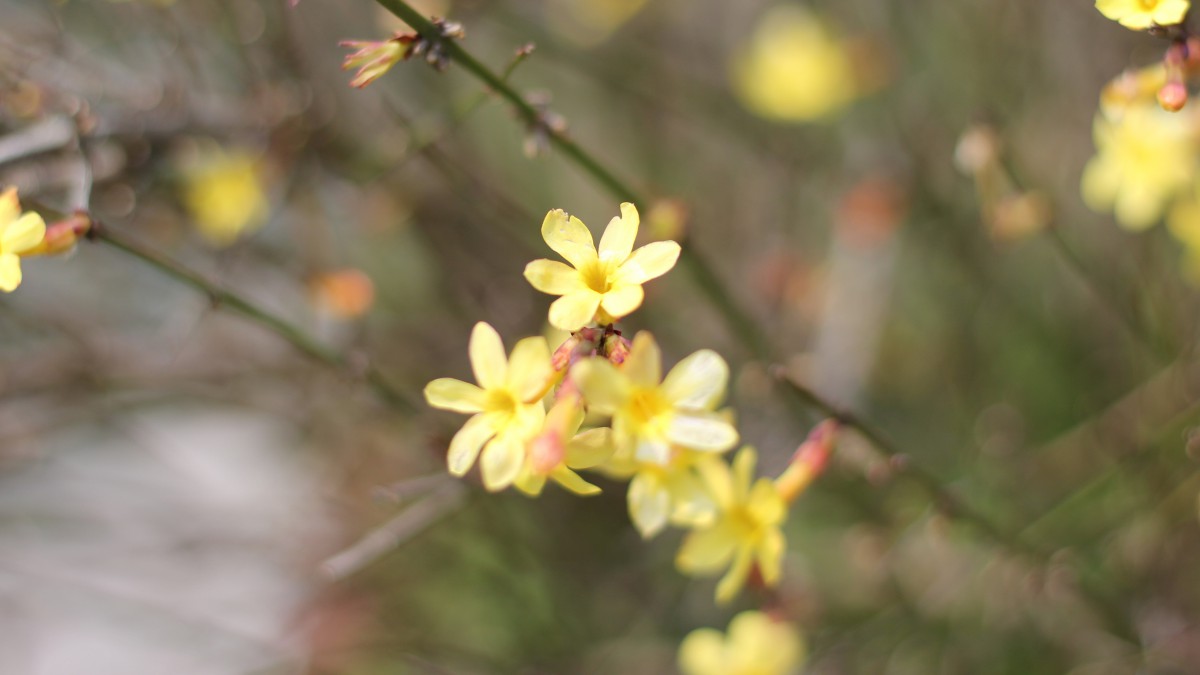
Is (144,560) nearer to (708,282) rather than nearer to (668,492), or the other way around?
(708,282)

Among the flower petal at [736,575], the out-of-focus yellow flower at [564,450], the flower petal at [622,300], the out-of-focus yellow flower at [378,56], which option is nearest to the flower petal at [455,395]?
the out-of-focus yellow flower at [564,450]

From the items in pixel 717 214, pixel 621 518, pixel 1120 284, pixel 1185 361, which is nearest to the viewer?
pixel 1185 361

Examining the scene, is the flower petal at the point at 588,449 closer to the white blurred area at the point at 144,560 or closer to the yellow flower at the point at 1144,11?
the yellow flower at the point at 1144,11

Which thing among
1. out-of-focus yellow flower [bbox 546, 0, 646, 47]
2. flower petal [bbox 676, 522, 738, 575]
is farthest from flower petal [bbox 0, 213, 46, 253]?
out-of-focus yellow flower [bbox 546, 0, 646, 47]

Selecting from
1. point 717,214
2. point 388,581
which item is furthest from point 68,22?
point 717,214

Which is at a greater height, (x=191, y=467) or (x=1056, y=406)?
(x=191, y=467)

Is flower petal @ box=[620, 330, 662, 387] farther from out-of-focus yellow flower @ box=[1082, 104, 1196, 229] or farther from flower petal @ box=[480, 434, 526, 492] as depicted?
out-of-focus yellow flower @ box=[1082, 104, 1196, 229]

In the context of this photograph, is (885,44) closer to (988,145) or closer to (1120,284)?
(1120,284)
